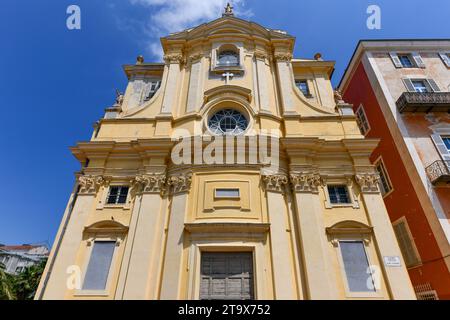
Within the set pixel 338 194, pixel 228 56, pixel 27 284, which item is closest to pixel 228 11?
pixel 228 56

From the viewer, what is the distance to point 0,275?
49.4ft

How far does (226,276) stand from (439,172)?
439 inches

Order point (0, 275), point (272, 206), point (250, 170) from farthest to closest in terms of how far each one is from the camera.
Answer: point (0, 275), point (250, 170), point (272, 206)

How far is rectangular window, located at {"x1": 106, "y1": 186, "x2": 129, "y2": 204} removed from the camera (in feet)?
39.3

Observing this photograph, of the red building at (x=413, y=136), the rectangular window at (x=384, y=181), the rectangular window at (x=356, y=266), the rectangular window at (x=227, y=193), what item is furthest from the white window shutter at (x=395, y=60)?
the rectangular window at (x=227, y=193)

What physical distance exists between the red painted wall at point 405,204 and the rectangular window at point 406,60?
2503mm

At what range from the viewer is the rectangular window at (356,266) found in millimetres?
9695

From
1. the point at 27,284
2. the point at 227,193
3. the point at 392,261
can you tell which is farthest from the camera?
the point at 27,284

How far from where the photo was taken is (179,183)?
38.5ft

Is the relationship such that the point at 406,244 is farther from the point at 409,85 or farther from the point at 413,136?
the point at 409,85

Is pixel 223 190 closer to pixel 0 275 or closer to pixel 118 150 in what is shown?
pixel 118 150

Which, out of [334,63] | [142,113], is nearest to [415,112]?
[334,63]

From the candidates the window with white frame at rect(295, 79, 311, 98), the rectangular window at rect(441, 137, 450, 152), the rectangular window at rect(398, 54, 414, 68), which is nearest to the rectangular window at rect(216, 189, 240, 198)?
the window with white frame at rect(295, 79, 311, 98)

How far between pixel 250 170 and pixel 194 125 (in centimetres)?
384
